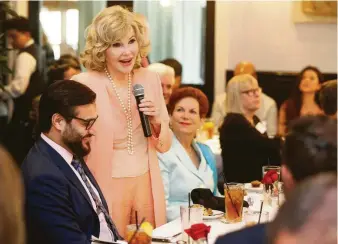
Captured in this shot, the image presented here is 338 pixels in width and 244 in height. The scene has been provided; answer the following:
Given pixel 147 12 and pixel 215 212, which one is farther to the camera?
pixel 147 12

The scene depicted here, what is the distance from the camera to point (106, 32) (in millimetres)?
3730

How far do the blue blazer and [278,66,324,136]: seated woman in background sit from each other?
3534 mm

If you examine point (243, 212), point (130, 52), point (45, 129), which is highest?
point (130, 52)

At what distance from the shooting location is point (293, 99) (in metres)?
7.74

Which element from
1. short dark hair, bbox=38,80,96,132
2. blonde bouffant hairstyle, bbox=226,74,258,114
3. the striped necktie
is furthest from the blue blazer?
blonde bouffant hairstyle, bbox=226,74,258,114

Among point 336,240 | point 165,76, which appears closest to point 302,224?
point 336,240

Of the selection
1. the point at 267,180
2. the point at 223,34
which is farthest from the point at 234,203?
the point at 223,34

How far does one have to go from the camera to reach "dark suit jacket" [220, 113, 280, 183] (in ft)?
17.3

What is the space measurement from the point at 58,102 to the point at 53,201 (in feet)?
1.43

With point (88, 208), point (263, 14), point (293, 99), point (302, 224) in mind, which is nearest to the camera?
point (302, 224)

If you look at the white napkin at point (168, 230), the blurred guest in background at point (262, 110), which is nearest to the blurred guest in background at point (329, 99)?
the white napkin at point (168, 230)

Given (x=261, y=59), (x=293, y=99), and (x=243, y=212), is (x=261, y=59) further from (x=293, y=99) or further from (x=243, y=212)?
(x=243, y=212)

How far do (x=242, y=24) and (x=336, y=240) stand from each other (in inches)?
304

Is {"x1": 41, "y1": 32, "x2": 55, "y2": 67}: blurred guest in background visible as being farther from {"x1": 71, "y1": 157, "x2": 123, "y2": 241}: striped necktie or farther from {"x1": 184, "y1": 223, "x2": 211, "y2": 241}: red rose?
{"x1": 184, "y1": 223, "x2": 211, "y2": 241}: red rose
